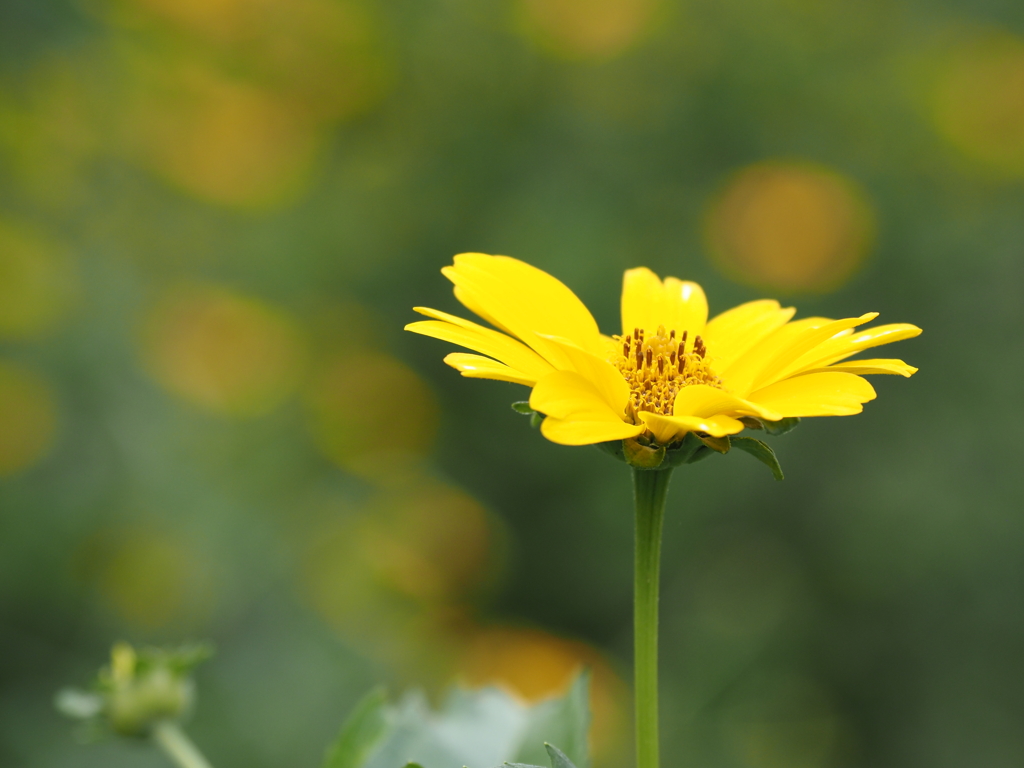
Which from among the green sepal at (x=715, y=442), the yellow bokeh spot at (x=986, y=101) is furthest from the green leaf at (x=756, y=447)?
the yellow bokeh spot at (x=986, y=101)

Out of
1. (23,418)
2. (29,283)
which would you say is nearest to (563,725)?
(23,418)

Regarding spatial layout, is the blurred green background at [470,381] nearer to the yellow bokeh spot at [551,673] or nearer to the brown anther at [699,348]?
the yellow bokeh spot at [551,673]

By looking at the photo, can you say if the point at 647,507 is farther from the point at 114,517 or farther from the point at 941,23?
the point at 941,23

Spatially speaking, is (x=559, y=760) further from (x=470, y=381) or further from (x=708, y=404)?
(x=470, y=381)

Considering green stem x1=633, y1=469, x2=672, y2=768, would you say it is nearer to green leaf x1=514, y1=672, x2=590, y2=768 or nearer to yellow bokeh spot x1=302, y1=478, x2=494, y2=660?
green leaf x1=514, y1=672, x2=590, y2=768

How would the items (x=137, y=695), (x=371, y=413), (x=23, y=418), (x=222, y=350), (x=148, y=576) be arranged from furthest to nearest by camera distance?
1. (x=371, y=413)
2. (x=222, y=350)
3. (x=23, y=418)
4. (x=148, y=576)
5. (x=137, y=695)

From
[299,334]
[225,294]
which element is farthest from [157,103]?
[299,334]

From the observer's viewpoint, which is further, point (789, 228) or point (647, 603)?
point (789, 228)
